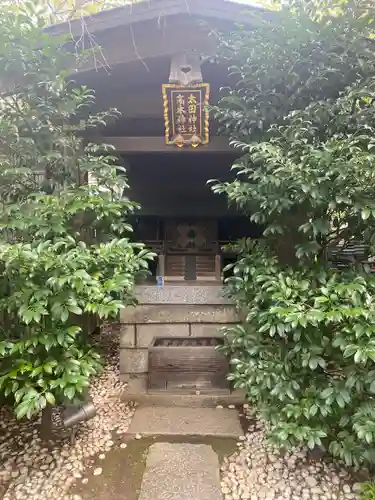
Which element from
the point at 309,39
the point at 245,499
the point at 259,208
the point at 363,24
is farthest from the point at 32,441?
the point at 363,24

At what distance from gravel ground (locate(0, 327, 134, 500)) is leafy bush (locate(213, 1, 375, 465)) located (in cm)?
145

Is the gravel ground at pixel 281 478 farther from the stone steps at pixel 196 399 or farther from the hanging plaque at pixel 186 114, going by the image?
the hanging plaque at pixel 186 114

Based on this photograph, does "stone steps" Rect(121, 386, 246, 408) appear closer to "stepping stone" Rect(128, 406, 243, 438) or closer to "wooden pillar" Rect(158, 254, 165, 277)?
"stepping stone" Rect(128, 406, 243, 438)

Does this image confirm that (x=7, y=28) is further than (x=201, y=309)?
No

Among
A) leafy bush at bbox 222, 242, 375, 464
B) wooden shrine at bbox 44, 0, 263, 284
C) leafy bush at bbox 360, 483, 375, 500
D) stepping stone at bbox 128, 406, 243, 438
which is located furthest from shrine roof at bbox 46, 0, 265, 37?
leafy bush at bbox 360, 483, 375, 500

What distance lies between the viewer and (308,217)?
2.75 metres

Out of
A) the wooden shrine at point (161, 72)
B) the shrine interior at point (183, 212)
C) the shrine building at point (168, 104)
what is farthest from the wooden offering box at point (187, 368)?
the shrine interior at point (183, 212)

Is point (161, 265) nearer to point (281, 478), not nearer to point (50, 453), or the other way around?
point (50, 453)

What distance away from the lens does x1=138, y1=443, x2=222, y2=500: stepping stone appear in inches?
95.5

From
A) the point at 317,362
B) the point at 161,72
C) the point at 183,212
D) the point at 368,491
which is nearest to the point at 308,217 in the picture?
the point at 317,362

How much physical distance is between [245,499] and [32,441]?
189 cm

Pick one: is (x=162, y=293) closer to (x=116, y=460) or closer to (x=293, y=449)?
(x=116, y=460)

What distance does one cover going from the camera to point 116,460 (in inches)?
112

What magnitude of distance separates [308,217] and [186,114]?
7.09 feet
